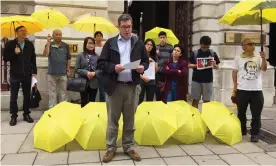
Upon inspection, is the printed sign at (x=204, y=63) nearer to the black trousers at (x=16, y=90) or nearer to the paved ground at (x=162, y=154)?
the paved ground at (x=162, y=154)

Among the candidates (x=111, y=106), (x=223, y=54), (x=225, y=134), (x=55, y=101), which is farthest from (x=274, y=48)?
(x=111, y=106)

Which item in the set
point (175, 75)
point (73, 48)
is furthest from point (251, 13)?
point (73, 48)

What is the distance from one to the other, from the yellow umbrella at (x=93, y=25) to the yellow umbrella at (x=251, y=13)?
257cm

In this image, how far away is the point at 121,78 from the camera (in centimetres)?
431

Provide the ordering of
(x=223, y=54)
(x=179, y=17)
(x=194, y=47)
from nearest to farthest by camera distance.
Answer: (x=223, y=54) → (x=194, y=47) → (x=179, y=17)

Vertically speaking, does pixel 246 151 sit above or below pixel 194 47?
below

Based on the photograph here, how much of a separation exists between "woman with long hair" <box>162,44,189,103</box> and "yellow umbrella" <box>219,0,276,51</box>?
1065mm

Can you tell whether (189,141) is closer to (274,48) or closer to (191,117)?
(191,117)

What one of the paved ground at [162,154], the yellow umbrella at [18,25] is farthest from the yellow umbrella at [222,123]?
the yellow umbrella at [18,25]

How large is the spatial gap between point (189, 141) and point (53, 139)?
2165 mm

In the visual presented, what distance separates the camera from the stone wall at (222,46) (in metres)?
9.02

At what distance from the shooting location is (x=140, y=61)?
436 cm

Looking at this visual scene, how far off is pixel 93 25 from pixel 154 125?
3.48 m

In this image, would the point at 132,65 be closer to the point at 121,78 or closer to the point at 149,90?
the point at 121,78
